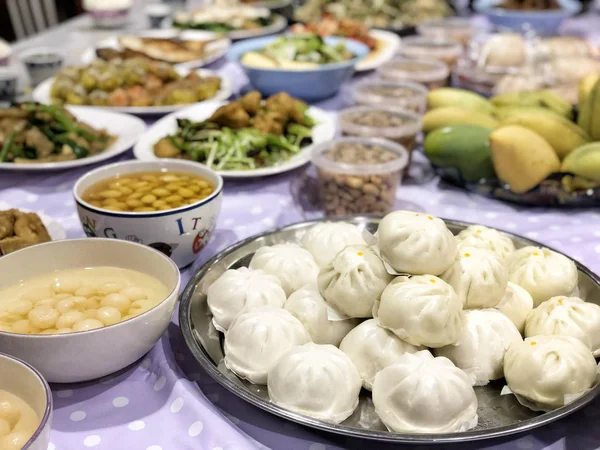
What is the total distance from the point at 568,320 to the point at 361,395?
11.3 inches

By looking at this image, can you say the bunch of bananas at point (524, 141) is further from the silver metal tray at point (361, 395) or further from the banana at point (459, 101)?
→ the silver metal tray at point (361, 395)

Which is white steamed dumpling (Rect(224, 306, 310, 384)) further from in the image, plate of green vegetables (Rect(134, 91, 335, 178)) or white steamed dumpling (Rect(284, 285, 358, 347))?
plate of green vegetables (Rect(134, 91, 335, 178))

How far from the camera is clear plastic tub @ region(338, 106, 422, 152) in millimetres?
1444

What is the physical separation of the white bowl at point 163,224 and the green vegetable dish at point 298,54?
0.99 meters

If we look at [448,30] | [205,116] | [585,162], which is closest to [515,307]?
[585,162]

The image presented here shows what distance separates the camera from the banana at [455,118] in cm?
146

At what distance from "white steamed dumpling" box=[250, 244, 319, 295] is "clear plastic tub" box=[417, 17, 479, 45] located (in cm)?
191

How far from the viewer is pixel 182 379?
807mm

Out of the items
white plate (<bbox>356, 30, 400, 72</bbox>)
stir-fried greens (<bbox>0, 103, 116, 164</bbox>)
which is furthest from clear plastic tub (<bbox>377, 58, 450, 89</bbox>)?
stir-fried greens (<bbox>0, 103, 116, 164</bbox>)

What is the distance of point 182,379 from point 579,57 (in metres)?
1.91

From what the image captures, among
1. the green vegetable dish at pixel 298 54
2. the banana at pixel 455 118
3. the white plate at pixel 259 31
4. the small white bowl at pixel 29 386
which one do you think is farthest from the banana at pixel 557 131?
the white plate at pixel 259 31

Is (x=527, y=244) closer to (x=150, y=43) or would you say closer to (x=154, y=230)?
(x=154, y=230)

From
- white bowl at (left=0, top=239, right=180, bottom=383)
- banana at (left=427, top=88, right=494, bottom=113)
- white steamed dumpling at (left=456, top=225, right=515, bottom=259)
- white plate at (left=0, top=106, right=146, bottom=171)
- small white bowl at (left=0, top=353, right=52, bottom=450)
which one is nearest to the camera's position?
small white bowl at (left=0, top=353, right=52, bottom=450)

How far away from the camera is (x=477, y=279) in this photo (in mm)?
777
